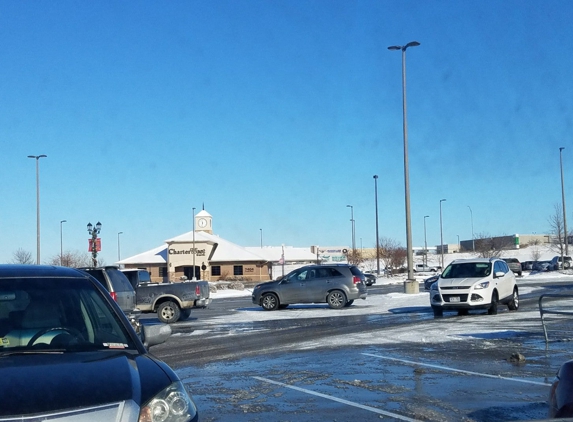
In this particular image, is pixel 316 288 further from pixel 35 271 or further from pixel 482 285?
pixel 35 271

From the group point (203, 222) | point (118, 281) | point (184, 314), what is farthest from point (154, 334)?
point (203, 222)

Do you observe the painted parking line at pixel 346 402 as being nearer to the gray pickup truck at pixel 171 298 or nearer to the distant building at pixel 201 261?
the gray pickup truck at pixel 171 298

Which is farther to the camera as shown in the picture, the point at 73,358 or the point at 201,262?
the point at 201,262

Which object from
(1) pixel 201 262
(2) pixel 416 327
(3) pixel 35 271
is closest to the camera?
(3) pixel 35 271

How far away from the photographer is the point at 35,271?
5.60m

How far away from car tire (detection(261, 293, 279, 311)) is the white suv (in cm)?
694

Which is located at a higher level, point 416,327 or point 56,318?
point 56,318

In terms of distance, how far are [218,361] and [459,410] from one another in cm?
570

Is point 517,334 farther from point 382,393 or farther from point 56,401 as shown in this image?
point 56,401

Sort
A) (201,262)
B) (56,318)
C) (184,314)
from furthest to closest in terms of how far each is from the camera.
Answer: (201,262) → (184,314) → (56,318)

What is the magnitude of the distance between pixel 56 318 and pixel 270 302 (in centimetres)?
2081

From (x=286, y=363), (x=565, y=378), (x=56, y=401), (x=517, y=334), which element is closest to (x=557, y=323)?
(x=517, y=334)

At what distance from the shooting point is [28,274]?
549 cm

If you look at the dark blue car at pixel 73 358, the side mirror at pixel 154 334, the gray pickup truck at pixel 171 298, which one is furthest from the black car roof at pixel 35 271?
the gray pickup truck at pixel 171 298
